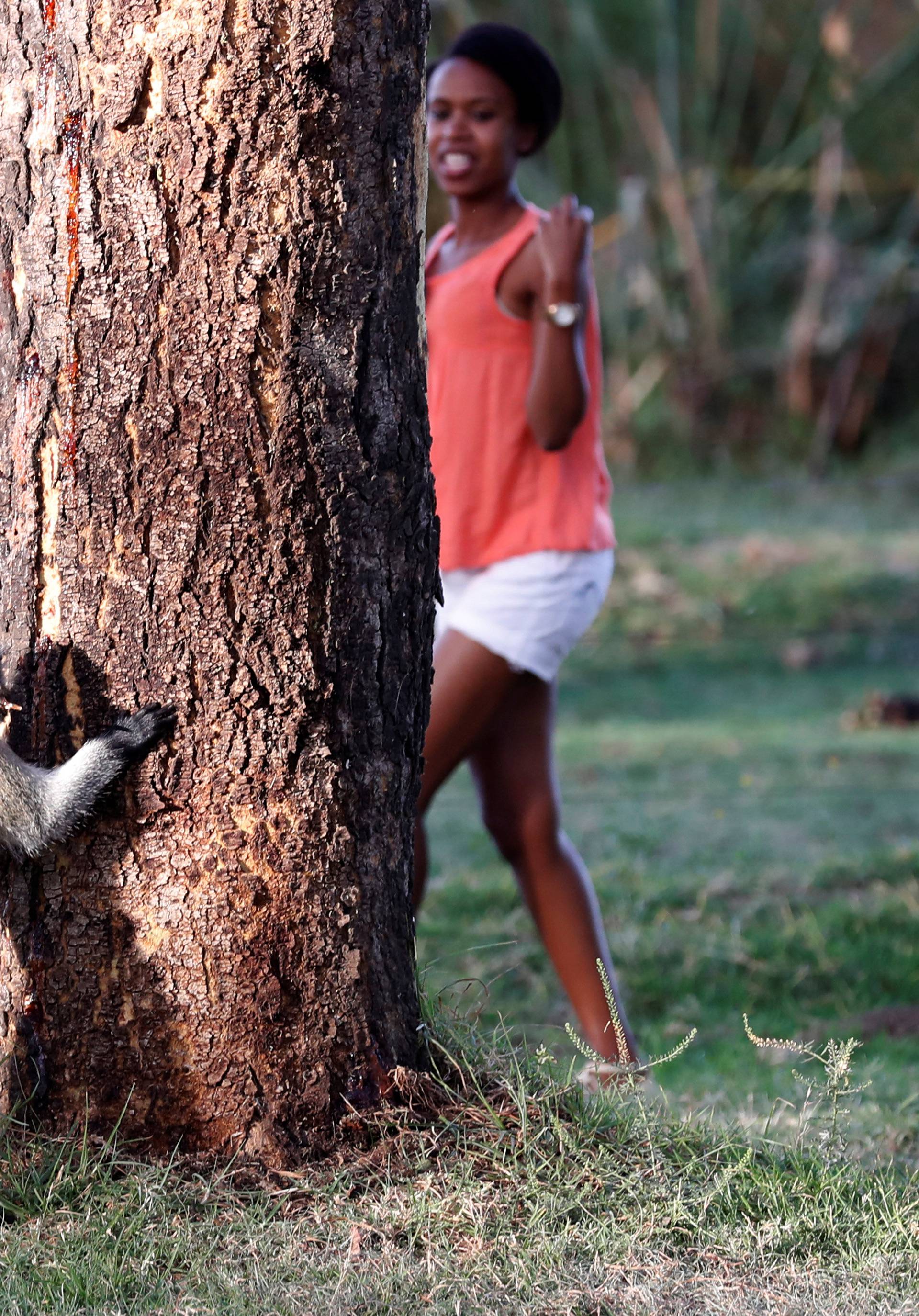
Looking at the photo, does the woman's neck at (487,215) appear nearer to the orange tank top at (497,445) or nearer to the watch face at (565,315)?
the orange tank top at (497,445)

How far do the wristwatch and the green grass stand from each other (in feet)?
4.83

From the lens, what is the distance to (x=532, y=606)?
4.02m

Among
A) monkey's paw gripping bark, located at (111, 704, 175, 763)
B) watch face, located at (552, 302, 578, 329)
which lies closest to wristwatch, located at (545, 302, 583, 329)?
watch face, located at (552, 302, 578, 329)

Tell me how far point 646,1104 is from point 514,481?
1.63m

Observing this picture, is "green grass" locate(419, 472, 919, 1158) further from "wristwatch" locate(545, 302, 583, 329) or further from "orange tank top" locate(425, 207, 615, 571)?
"wristwatch" locate(545, 302, 583, 329)

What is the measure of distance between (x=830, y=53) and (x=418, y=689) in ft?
42.2

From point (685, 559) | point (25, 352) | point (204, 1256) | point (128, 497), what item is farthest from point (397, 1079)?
point (685, 559)

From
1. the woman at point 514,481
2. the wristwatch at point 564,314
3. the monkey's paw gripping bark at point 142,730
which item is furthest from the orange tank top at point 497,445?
the monkey's paw gripping bark at point 142,730

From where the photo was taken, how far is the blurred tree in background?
14.4m

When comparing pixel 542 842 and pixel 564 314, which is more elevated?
pixel 564 314

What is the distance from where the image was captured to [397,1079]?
2.96 metres

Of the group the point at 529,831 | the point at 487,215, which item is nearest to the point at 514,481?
the point at 487,215

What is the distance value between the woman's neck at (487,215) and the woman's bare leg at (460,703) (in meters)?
1.09

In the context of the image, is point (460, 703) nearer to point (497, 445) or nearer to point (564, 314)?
point (497, 445)
